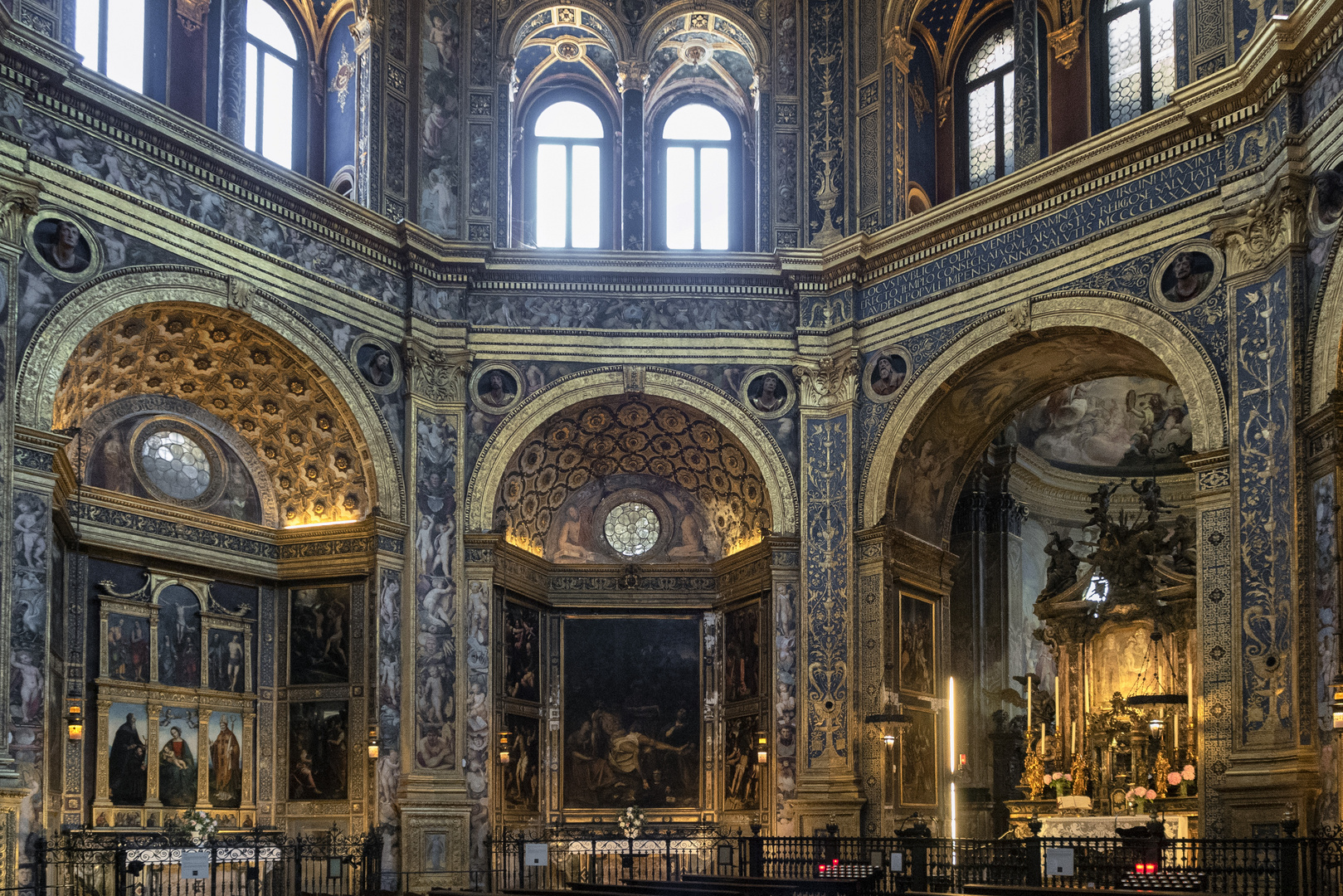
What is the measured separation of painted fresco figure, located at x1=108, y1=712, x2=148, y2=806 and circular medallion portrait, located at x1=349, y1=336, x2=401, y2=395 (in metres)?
7.28

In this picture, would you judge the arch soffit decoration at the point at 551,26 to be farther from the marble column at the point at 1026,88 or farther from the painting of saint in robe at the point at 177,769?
the painting of saint in robe at the point at 177,769

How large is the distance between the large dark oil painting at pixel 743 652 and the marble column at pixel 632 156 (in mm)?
7984

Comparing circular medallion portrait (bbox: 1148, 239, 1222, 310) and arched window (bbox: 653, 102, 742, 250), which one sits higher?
arched window (bbox: 653, 102, 742, 250)

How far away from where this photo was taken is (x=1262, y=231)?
22203 millimetres

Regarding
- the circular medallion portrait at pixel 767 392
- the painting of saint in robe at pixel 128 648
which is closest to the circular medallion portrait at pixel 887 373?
the circular medallion portrait at pixel 767 392

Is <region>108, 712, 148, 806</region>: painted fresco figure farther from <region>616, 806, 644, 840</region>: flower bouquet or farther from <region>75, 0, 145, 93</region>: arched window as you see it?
<region>75, 0, 145, 93</region>: arched window

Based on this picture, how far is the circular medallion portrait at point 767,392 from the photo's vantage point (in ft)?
96.4

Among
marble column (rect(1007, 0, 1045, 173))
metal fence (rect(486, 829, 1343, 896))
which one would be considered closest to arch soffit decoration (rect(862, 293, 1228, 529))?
marble column (rect(1007, 0, 1045, 173))

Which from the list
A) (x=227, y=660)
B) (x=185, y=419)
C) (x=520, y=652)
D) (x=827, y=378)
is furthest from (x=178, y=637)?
(x=827, y=378)

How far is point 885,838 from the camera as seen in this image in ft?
75.8

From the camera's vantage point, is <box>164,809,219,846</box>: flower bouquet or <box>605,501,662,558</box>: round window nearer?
<box>164,809,219,846</box>: flower bouquet

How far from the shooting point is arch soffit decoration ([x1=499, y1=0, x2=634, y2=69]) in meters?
30.4

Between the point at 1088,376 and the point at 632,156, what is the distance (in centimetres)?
1040

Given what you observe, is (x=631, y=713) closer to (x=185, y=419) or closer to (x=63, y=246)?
(x=185, y=419)
